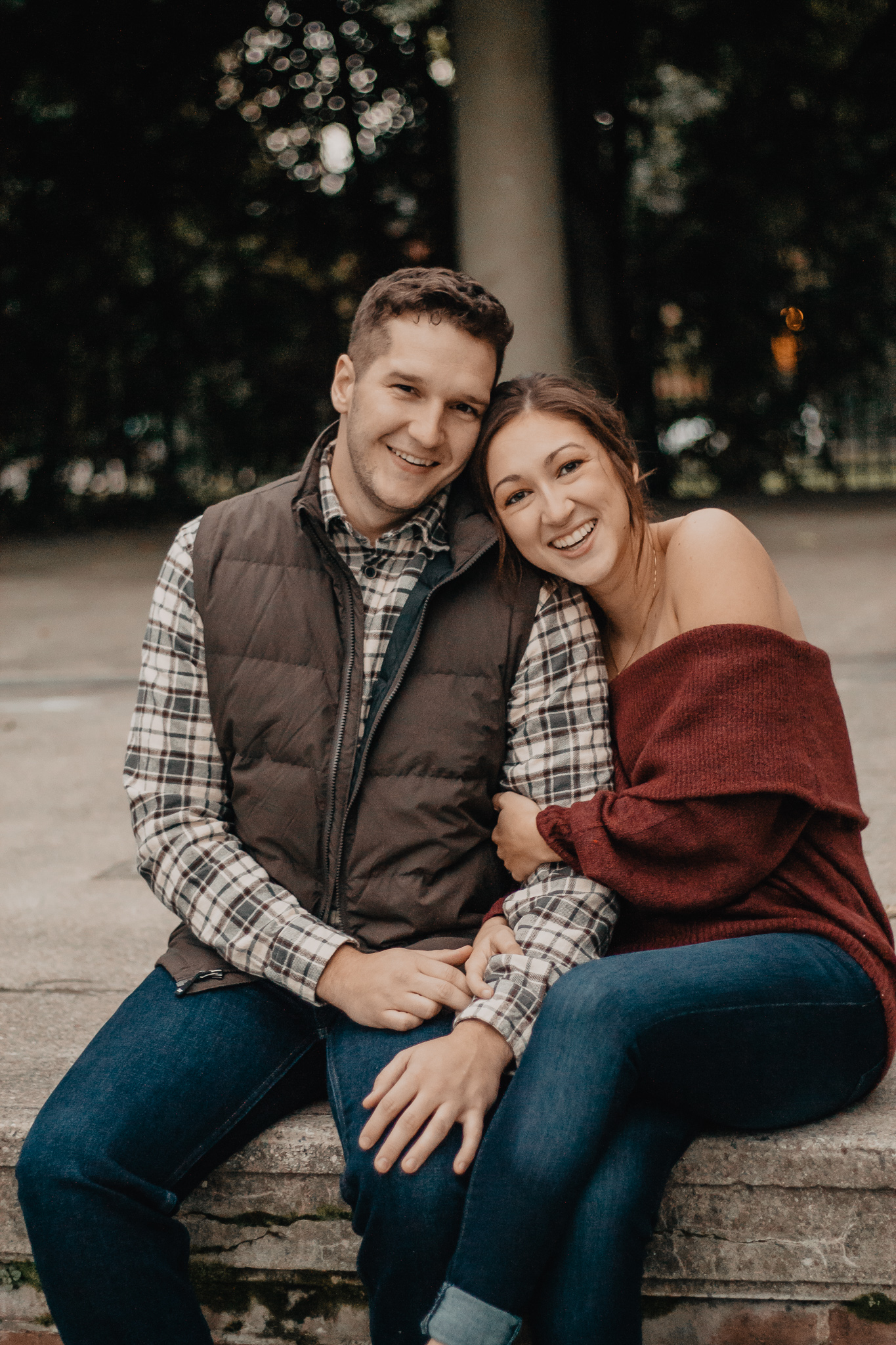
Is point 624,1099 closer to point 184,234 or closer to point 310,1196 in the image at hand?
point 310,1196

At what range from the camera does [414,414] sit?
2.35m

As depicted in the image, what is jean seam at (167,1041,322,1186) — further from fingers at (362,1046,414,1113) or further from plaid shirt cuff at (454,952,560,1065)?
plaid shirt cuff at (454,952,560,1065)

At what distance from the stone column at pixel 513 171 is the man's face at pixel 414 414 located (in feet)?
13.1

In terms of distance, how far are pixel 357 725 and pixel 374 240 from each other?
10.5 meters

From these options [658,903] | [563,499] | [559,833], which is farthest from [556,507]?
[658,903]

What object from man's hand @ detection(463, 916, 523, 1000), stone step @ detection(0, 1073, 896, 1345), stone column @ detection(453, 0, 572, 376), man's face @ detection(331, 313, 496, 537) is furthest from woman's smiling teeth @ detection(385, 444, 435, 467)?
stone column @ detection(453, 0, 572, 376)

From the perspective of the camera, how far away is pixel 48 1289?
1.92 metres

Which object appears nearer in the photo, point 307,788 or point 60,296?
point 307,788

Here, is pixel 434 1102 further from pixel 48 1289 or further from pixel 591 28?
pixel 591 28

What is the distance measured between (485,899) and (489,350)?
1037 millimetres

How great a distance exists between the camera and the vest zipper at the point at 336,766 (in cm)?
226

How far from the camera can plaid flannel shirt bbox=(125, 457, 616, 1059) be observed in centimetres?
218

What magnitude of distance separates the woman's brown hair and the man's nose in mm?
105

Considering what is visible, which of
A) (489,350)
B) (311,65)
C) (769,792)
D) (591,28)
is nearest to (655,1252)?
(769,792)
